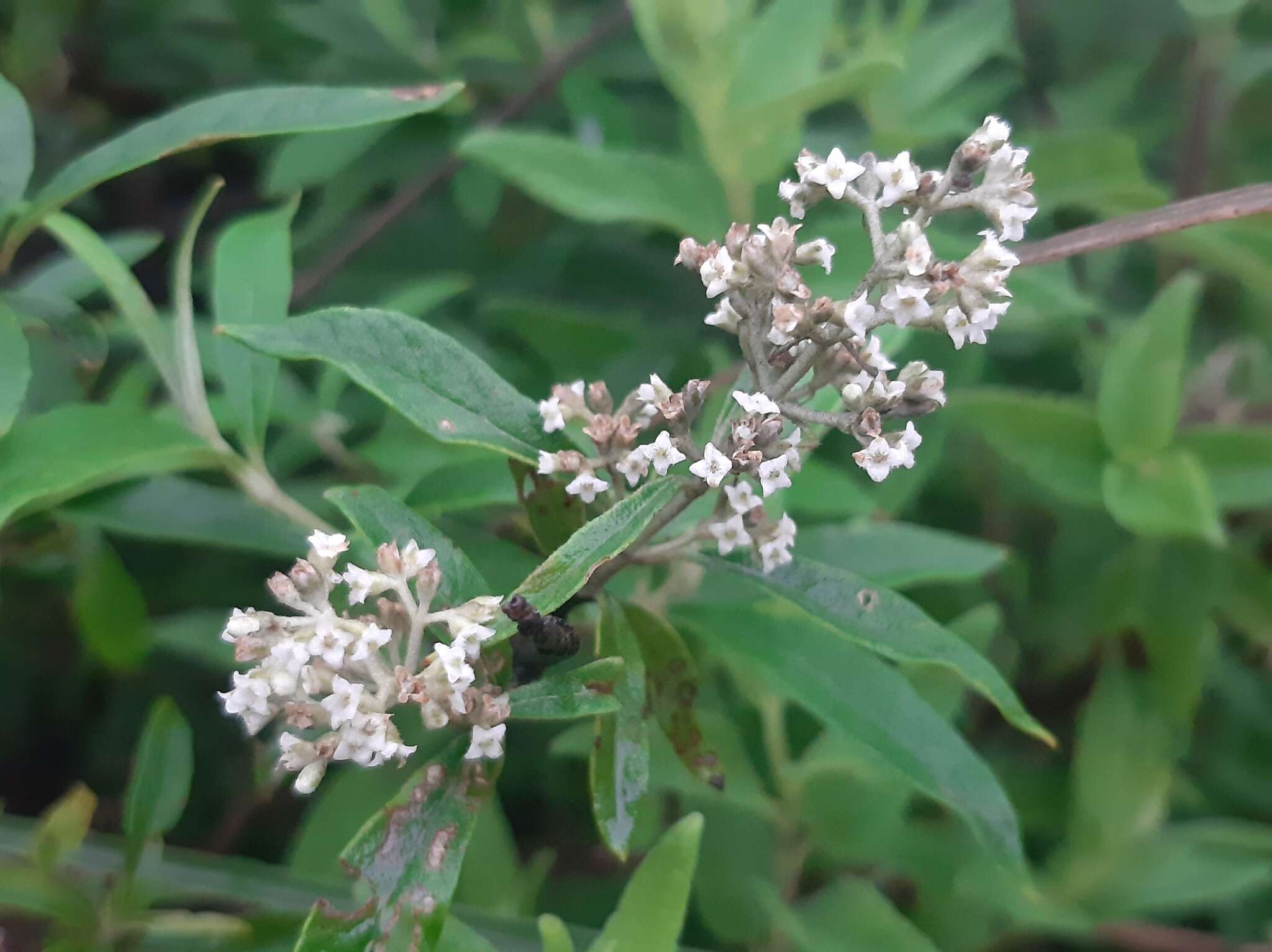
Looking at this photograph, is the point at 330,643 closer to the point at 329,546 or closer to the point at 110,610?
the point at 329,546

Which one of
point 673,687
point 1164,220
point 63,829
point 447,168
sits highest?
point 447,168

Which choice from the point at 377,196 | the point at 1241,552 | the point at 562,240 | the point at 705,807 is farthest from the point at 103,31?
the point at 1241,552

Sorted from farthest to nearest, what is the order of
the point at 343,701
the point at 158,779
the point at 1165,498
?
the point at 1165,498
the point at 158,779
the point at 343,701

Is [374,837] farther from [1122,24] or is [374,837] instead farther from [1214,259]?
[1122,24]

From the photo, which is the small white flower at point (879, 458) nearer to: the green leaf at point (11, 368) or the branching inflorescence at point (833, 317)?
the branching inflorescence at point (833, 317)

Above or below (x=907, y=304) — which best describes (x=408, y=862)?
below

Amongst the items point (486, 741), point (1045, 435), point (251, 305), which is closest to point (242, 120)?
point (251, 305)
